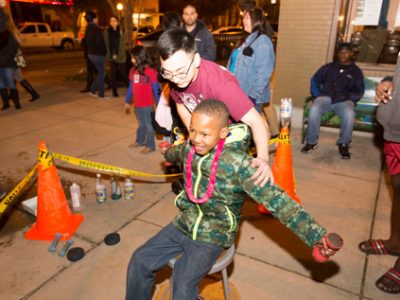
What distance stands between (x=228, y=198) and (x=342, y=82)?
442 cm

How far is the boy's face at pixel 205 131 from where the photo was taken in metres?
2.02

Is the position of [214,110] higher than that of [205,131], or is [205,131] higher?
[214,110]

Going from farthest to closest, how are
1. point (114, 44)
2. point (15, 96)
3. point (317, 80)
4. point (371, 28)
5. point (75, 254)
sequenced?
point (114, 44) → point (15, 96) → point (371, 28) → point (317, 80) → point (75, 254)

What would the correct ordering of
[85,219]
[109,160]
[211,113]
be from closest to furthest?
[211,113] → [85,219] → [109,160]

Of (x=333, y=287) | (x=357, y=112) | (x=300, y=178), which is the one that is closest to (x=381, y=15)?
(x=357, y=112)

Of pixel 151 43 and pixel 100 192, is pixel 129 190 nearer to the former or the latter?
pixel 100 192

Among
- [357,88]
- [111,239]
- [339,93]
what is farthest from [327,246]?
[357,88]

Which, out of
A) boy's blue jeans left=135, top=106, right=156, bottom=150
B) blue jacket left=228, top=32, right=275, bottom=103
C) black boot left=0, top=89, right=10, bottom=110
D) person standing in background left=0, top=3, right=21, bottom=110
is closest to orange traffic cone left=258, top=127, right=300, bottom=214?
blue jacket left=228, top=32, right=275, bottom=103

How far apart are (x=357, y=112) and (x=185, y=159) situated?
463 centimetres

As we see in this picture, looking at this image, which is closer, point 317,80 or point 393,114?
point 393,114

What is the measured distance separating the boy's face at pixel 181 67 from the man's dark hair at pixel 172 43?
3 cm

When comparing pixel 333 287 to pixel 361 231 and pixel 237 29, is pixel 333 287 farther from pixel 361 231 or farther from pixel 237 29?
pixel 237 29

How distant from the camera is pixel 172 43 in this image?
2.16 meters

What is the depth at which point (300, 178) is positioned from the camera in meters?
4.75
